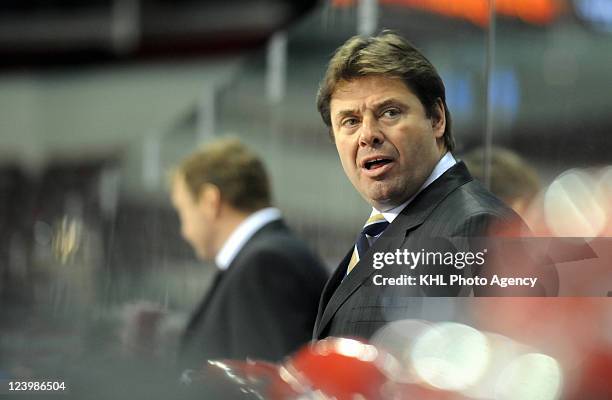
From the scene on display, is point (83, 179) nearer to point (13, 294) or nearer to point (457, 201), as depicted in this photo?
point (13, 294)

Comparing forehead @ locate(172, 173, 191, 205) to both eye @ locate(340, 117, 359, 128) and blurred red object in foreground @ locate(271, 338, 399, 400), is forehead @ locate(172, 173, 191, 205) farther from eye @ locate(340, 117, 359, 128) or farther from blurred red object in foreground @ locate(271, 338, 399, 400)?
blurred red object in foreground @ locate(271, 338, 399, 400)

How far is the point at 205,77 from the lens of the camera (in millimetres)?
1942

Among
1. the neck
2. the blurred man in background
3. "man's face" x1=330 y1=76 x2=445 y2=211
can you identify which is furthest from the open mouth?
the neck

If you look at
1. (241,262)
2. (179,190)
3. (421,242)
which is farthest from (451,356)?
(179,190)

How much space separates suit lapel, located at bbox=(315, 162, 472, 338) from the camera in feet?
5.74

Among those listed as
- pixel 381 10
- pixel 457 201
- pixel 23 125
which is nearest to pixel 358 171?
pixel 457 201

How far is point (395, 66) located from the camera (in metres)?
1.75

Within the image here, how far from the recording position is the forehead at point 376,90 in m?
1.73

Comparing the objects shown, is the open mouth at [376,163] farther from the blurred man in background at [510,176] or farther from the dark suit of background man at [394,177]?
the blurred man in background at [510,176]

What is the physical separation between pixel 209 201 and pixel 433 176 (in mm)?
395

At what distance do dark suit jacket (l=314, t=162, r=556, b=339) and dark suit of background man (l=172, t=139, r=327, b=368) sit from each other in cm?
7

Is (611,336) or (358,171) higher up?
(358,171)

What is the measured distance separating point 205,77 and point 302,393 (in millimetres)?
708

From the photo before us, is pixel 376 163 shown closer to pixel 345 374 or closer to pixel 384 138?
pixel 384 138
